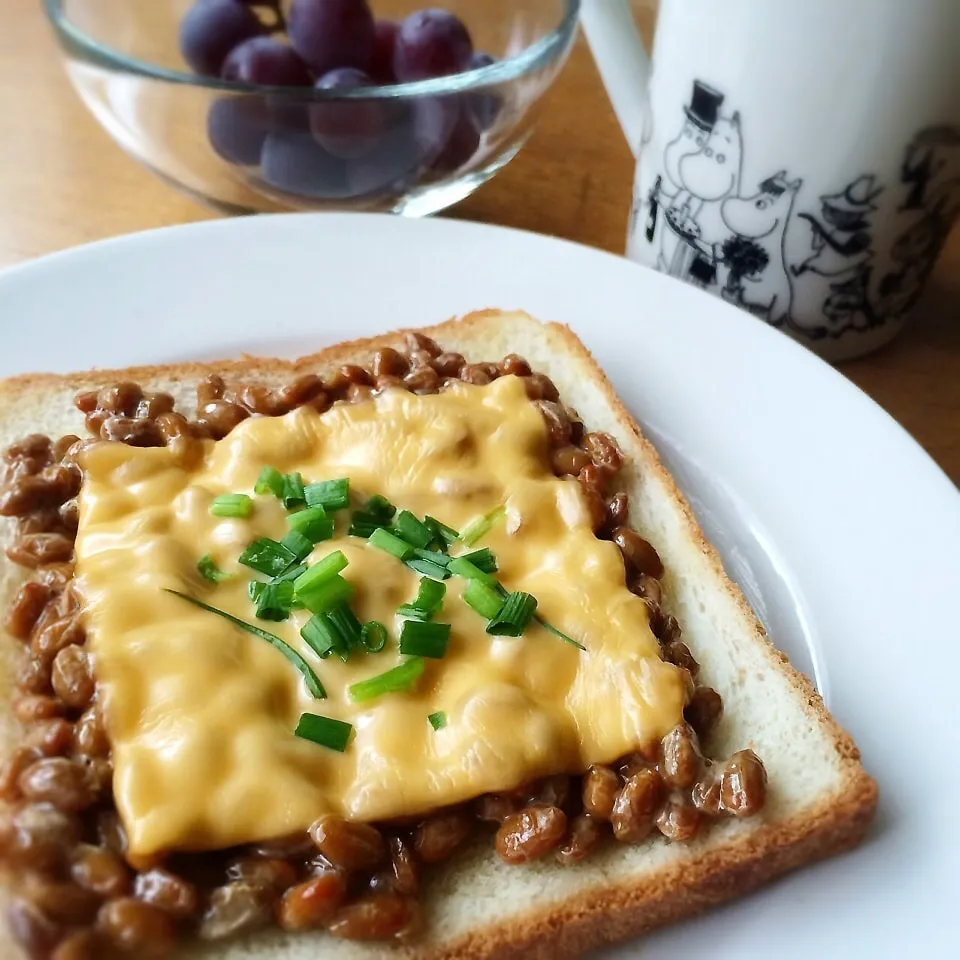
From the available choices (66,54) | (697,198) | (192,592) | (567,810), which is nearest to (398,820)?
(567,810)

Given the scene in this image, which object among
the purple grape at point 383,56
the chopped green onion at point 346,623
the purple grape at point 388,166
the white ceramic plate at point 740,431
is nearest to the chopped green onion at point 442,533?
the chopped green onion at point 346,623

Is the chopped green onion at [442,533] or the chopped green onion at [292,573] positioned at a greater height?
the chopped green onion at [442,533]

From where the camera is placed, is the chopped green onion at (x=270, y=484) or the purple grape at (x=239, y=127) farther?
the purple grape at (x=239, y=127)

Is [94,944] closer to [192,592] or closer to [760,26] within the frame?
[192,592]

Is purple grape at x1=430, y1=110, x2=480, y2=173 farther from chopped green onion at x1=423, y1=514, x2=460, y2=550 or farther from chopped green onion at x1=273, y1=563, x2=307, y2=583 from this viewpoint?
chopped green onion at x1=273, y1=563, x2=307, y2=583

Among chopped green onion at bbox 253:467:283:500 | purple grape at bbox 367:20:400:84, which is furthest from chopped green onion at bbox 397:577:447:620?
purple grape at bbox 367:20:400:84

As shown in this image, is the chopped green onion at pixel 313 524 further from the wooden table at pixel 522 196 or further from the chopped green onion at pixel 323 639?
the wooden table at pixel 522 196
